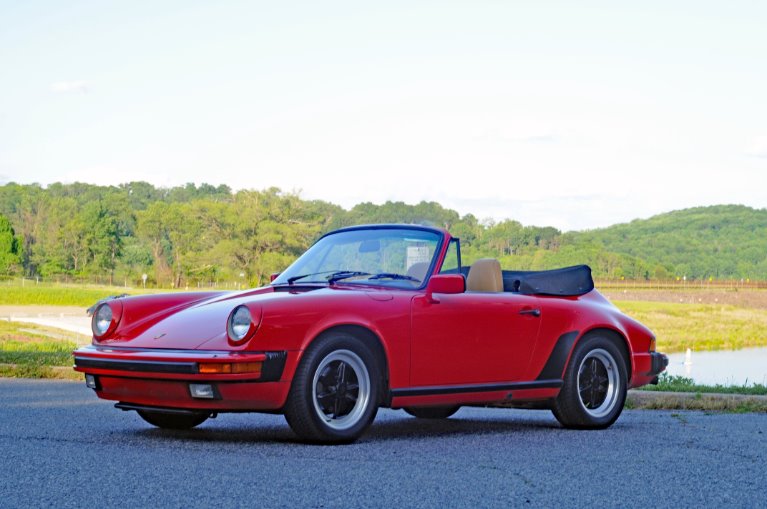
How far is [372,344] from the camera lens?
24.0 feet

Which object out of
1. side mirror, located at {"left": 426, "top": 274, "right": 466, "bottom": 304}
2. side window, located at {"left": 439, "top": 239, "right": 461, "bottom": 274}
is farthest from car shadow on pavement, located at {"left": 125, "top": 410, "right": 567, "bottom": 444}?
side window, located at {"left": 439, "top": 239, "right": 461, "bottom": 274}

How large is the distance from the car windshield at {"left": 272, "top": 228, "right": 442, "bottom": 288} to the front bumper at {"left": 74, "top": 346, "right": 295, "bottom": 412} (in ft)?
4.81

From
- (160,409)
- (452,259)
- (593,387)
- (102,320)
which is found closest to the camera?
(160,409)

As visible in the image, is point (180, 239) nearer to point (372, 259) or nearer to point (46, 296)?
point (46, 296)

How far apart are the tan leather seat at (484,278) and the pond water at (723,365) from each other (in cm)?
3012

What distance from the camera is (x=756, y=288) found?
6447 inches

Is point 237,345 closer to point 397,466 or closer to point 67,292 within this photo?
point 397,466

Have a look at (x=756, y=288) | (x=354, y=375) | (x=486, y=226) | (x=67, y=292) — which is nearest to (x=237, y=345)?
(x=354, y=375)

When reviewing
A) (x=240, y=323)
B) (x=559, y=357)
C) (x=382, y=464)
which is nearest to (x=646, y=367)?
(x=559, y=357)

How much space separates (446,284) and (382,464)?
1810mm

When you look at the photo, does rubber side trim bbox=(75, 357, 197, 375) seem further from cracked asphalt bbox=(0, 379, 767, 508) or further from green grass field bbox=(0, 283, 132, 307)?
green grass field bbox=(0, 283, 132, 307)

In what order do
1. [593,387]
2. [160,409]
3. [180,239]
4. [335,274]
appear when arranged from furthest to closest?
[180,239]
[593,387]
[335,274]
[160,409]

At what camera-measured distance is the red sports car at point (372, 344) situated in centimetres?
682

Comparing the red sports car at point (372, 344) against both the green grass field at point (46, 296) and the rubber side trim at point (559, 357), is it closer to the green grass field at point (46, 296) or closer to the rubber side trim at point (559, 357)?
the rubber side trim at point (559, 357)
